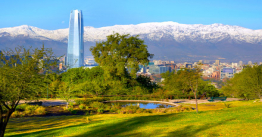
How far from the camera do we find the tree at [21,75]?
1309 centimetres

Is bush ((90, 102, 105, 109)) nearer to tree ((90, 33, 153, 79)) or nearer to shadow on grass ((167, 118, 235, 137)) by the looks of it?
tree ((90, 33, 153, 79))

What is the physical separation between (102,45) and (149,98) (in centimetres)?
1716

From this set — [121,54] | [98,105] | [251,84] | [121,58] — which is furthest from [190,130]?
[121,54]

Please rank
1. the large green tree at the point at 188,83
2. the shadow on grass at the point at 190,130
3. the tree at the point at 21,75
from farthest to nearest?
the large green tree at the point at 188,83 < the tree at the point at 21,75 < the shadow on grass at the point at 190,130

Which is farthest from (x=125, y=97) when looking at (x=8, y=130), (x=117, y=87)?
(x=8, y=130)

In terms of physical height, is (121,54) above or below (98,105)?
above

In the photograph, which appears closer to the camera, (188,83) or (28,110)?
(188,83)

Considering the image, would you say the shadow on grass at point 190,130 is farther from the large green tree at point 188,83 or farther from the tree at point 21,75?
the tree at point 21,75

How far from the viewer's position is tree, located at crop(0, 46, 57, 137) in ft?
43.0

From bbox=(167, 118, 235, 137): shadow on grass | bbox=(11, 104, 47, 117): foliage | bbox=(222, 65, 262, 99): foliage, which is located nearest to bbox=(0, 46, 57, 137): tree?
bbox=(167, 118, 235, 137): shadow on grass

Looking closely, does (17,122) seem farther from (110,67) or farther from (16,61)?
(110,67)

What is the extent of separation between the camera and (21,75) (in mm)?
13305

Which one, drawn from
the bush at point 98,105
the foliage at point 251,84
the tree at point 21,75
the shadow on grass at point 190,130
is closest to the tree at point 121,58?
the bush at point 98,105

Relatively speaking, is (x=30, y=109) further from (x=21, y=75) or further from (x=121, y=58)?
(x=121, y=58)
